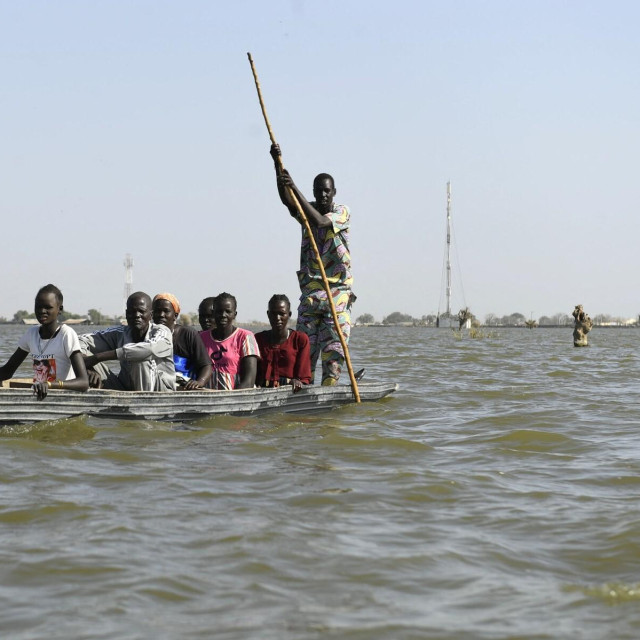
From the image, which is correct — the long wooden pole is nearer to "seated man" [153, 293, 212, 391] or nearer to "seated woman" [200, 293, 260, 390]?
"seated woman" [200, 293, 260, 390]

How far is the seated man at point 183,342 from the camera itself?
829cm

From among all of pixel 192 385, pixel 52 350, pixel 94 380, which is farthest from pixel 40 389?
pixel 192 385

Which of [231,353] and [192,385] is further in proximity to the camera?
[231,353]

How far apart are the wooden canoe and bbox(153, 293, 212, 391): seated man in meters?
0.28

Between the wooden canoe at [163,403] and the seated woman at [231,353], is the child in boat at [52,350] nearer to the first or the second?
the wooden canoe at [163,403]

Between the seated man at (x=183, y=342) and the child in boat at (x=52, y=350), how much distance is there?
108cm

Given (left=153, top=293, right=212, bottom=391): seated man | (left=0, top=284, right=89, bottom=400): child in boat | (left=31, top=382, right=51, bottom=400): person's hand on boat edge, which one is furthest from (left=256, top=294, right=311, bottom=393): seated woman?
(left=31, top=382, right=51, bottom=400): person's hand on boat edge

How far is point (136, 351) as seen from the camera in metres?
7.73

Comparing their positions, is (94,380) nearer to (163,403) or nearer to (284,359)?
(163,403)

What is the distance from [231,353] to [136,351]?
47.9 inches

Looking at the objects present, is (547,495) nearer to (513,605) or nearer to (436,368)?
(513,605)

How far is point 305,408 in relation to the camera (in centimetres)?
879

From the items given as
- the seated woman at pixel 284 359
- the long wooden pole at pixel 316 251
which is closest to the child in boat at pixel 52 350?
the seated woman at pixel 284 359

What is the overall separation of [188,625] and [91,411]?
4433 millimetres
